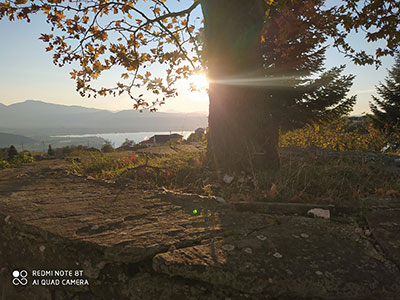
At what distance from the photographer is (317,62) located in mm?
6043

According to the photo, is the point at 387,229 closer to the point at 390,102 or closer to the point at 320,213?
the point at 320,213

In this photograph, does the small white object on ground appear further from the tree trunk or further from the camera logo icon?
the camera logo icon

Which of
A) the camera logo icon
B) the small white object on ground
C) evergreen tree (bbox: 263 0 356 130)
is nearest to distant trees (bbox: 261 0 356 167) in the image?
evergreen tree (bbox: 263 0 356 130)

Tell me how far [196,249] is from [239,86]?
231 centimetres

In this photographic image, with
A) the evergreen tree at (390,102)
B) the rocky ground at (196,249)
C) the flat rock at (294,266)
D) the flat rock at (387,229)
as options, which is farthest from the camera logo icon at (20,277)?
the evergreen tree at (390,102)

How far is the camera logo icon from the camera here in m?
1.61

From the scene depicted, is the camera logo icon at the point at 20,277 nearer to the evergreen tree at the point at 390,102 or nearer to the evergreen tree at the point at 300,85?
the evergreen tree at the point at 300,85

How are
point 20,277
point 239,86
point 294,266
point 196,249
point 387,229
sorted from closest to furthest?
1. point 294,266
2. point 196,249
3. point 387,229
4. point 20,277
5. point 239,86

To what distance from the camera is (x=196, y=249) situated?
129 centimetres

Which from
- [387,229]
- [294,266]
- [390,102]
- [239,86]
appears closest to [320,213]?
[387,229]

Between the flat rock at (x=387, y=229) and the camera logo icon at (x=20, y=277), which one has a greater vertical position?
the flat rock at (x=387, y=229)

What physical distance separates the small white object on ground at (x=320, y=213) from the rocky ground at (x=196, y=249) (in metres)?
0.04

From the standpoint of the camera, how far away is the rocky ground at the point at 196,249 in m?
1.07

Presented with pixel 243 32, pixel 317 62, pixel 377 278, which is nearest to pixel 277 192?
pixel 377 278
